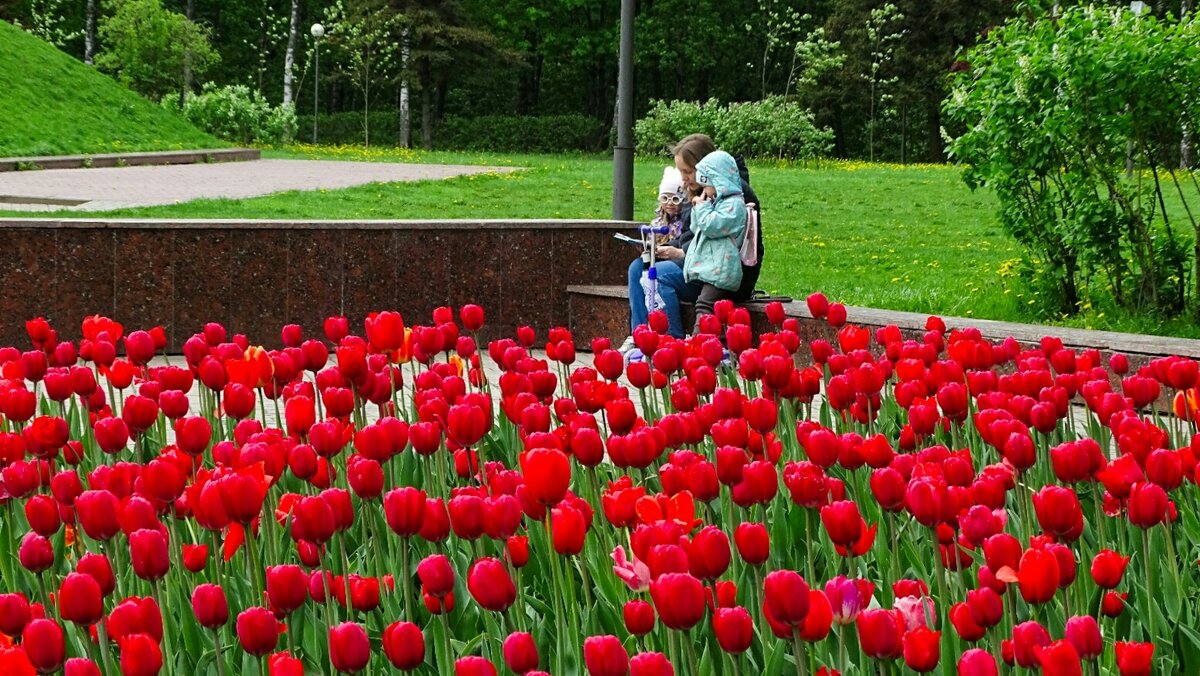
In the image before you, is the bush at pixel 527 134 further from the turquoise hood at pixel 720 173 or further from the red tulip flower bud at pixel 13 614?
the red tulip flower bud at pixel 13 614

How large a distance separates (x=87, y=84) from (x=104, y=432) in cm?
2608

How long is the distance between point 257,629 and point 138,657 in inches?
10.1

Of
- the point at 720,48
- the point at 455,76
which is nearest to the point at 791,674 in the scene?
the point at 455,76

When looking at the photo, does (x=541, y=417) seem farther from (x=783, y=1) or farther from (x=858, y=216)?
(x=783, y=1)

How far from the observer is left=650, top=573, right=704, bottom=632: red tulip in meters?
1.88

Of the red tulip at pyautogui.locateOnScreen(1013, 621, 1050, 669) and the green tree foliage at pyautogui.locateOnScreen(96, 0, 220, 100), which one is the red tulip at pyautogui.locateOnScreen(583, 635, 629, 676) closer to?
the red tulip at pyautogui.locateOnScreen(1013, 621, 1050, 669)

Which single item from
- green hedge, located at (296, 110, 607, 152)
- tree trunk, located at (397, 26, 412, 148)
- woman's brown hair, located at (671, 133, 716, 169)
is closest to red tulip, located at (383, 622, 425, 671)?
woman's brown hair, located at (671, 133, 716, 169)

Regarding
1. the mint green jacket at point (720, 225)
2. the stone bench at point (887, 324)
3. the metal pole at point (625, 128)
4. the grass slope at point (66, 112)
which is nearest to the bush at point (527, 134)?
the grass slope at point (66, 112)

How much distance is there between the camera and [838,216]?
1886cm

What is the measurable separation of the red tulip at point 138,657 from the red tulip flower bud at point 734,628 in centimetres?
69

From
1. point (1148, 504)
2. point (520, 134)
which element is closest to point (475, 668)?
point (1148, 504)

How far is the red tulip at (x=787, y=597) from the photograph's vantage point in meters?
1.85

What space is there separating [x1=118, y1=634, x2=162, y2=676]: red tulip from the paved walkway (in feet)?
49.1

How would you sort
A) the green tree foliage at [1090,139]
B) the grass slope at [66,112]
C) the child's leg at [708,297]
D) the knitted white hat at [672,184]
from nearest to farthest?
the green tree foliage at [1090,139], the child's leg at [708,297], the knitted white hat at [672,184], the grass slope at [66,112]
